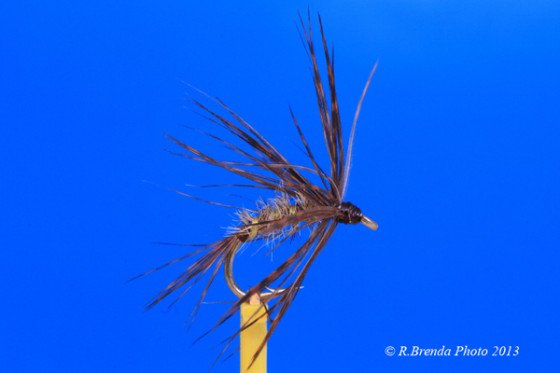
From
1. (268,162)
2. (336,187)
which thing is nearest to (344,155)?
(336,187)

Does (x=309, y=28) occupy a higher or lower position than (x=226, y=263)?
higher

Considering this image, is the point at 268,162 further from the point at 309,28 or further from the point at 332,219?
the point at 309,28

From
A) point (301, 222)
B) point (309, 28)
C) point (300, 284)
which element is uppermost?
point (309, 28)

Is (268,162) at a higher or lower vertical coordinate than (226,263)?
higher

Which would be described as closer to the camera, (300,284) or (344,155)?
(300,284)

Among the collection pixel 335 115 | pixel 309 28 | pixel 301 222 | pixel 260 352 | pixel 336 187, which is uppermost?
pixel 309 28

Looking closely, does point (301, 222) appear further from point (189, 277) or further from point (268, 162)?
point (189, 277)

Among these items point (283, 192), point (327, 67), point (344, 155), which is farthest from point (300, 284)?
point (327, 67)

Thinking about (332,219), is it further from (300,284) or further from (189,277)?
(189,277)

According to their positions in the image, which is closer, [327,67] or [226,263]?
[327,67]
